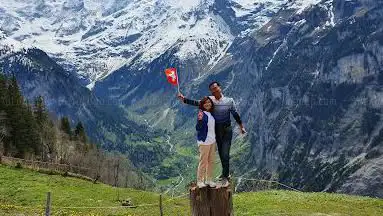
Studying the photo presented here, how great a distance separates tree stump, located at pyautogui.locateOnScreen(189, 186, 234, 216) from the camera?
53.8 ft

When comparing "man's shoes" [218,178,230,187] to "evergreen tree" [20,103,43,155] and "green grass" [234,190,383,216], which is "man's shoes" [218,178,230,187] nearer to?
"green grass" [234,190,383,216]

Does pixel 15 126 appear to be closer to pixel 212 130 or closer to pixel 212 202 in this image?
pixel 212 130

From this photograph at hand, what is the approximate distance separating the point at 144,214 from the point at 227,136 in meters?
18.5

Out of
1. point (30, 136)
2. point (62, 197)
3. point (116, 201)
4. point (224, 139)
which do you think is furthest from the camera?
point (30, 136)

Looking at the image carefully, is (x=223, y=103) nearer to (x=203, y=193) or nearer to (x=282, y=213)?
(x=203, y=193)

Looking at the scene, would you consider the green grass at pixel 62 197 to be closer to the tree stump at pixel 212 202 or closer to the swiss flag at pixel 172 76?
the swiss flag at pixel 172 76

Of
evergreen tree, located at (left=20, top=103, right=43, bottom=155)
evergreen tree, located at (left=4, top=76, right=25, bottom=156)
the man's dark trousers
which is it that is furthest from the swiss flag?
evergreen tree, located at (left=20, top=103, right=43, bottom=155)

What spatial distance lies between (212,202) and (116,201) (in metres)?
30.8

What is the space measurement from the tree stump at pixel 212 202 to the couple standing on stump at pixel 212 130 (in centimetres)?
274

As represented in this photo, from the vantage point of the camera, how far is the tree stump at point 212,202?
1641cm

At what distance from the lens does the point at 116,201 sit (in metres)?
46.2

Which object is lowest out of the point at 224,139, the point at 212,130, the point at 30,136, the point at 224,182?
the point at 224,182

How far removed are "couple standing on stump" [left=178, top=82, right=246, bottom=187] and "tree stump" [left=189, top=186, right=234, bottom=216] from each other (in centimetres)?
274

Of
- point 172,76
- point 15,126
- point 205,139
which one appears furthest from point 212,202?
point 15,126
